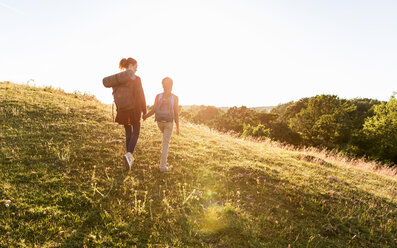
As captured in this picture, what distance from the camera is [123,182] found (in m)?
5.14

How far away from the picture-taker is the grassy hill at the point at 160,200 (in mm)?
3566

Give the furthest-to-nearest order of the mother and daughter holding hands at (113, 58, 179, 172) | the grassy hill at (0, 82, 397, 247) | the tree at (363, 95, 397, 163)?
the tree at (363, 95, 397, 163)
the mother and daughter holding hands at (113, 58, 179, 172)
the grassy hill at (0, 82, 397, 247)

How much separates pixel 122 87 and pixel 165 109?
1250 millimetres

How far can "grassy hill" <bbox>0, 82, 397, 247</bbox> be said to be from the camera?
357cm

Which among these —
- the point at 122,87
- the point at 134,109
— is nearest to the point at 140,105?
the point at 134,109

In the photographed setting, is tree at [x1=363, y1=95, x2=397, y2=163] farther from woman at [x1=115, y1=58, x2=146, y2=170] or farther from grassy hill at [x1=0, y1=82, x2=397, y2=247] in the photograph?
woman at [x1=115, y1=58, x2=146, y2=170]

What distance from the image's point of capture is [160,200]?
4.65 metres

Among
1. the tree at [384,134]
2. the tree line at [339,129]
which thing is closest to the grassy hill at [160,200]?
the tree line at [339,129]

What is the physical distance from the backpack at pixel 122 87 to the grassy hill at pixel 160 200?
1.82 meters

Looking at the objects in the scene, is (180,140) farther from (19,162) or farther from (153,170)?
(19,162)

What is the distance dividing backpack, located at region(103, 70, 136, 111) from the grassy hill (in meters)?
1.82

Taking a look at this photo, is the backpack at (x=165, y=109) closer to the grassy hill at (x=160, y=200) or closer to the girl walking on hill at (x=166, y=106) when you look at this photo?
the girl walking on hill at (x=166, y=106)

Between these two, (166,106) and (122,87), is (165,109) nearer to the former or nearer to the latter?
(166,106)

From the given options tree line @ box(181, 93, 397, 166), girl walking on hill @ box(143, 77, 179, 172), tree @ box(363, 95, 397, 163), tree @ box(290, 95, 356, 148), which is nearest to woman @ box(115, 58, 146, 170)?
girl walking on hill @ box(143, 77, 179, 172)
